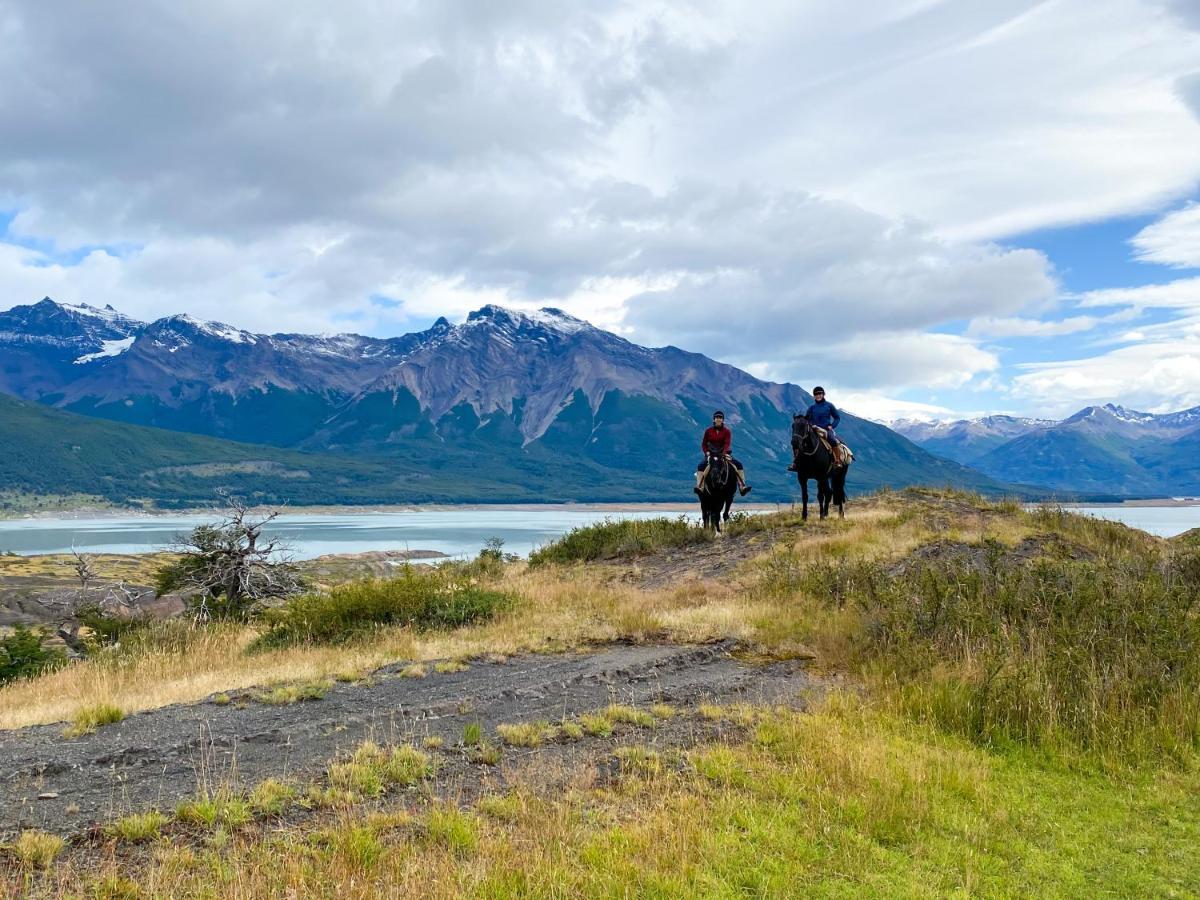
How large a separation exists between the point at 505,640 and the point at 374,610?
354cm

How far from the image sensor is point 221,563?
2116 cm

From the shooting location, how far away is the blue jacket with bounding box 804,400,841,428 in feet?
76.8

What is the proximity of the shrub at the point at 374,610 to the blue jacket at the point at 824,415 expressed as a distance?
1155cm

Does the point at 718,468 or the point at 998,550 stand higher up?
the point at 718,468

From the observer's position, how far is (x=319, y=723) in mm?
8242

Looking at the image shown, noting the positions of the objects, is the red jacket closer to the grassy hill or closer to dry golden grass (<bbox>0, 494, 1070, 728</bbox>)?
dry golden grass (<bbox>0, 494, 1070, 728</bbox>)

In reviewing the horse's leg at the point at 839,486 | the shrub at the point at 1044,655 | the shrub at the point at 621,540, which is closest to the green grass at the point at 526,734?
the shrub at the point at 1044,655

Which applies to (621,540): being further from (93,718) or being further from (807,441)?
(93,718)

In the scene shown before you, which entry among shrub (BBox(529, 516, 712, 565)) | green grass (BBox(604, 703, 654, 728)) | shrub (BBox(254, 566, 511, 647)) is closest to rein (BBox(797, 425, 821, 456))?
shrub (BBox(529, 516, 712, 565))

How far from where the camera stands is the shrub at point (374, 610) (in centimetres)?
1453

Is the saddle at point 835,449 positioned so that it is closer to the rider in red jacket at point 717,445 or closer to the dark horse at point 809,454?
the dark horse at point 809,454

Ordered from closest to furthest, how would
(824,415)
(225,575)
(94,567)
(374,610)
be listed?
(374,610) < (225,575) < (824,415) < (94,567)

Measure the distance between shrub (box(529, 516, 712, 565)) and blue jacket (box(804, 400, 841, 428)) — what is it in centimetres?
458

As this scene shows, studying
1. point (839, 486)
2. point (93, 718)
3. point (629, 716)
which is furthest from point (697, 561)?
point (93, 718)
